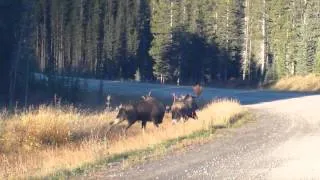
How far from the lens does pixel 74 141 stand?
19438 millimetres

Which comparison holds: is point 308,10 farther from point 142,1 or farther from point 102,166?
point 102,166

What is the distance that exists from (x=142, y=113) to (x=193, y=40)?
49.4 metres

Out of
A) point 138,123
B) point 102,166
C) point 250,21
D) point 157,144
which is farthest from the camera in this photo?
point 250,21

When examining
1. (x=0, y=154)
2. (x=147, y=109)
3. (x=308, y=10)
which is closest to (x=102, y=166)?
(x=0, y=154)

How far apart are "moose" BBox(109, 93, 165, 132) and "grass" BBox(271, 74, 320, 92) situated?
2948 cm

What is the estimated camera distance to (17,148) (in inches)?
731

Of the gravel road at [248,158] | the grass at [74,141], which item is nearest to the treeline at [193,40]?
the grass at [74,141]

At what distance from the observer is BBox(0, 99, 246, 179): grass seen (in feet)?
47.7

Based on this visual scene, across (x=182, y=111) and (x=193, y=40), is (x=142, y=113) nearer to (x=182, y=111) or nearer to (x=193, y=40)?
(x=182, y=111)

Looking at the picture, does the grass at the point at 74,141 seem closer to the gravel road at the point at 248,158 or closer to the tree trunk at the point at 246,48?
the gravel road at the point at 248,158

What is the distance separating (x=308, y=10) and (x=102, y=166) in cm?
5186

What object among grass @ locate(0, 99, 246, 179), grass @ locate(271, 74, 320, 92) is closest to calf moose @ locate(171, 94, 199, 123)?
grass @ locate(0, 99, 246, 179)

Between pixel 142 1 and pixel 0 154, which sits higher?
pixel 142 1

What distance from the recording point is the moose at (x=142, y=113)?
21.5m
